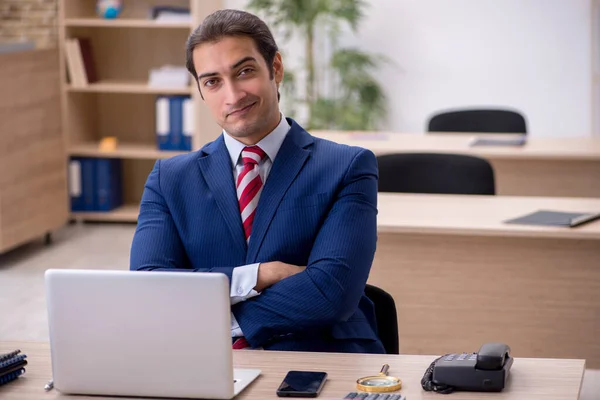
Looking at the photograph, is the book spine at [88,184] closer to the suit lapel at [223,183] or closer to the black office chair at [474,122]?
the black office chair at [474,122]

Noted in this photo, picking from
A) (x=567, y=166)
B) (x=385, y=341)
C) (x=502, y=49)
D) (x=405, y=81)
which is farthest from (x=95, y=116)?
(x=385, y=341)

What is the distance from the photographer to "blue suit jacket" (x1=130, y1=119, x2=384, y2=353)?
2.18 m

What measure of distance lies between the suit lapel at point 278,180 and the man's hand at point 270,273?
0.06m

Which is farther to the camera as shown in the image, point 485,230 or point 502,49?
point 502,49

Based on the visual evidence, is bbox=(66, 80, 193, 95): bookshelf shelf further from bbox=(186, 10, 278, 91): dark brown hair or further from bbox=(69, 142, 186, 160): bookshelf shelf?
bbox=(186, 10, 278, 91): dark brown hair

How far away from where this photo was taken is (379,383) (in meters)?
1.81

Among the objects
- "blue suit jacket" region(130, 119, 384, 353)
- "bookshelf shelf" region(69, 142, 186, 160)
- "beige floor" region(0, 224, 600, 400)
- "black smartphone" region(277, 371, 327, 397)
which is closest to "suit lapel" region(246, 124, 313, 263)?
"blue suit jacket" region(130, 119, 384, 353)

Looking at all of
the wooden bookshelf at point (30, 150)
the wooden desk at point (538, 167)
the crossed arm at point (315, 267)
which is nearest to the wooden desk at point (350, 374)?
the crossed arm at point (315, 267)

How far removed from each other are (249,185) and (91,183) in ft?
15.7

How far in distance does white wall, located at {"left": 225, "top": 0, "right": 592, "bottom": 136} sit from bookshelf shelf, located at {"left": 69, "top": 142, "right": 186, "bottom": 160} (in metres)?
1.21

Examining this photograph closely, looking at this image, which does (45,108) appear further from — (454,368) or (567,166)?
(454,368)

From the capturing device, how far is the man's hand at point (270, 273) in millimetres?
2203

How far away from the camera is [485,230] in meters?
3.48

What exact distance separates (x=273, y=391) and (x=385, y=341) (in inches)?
26.7
